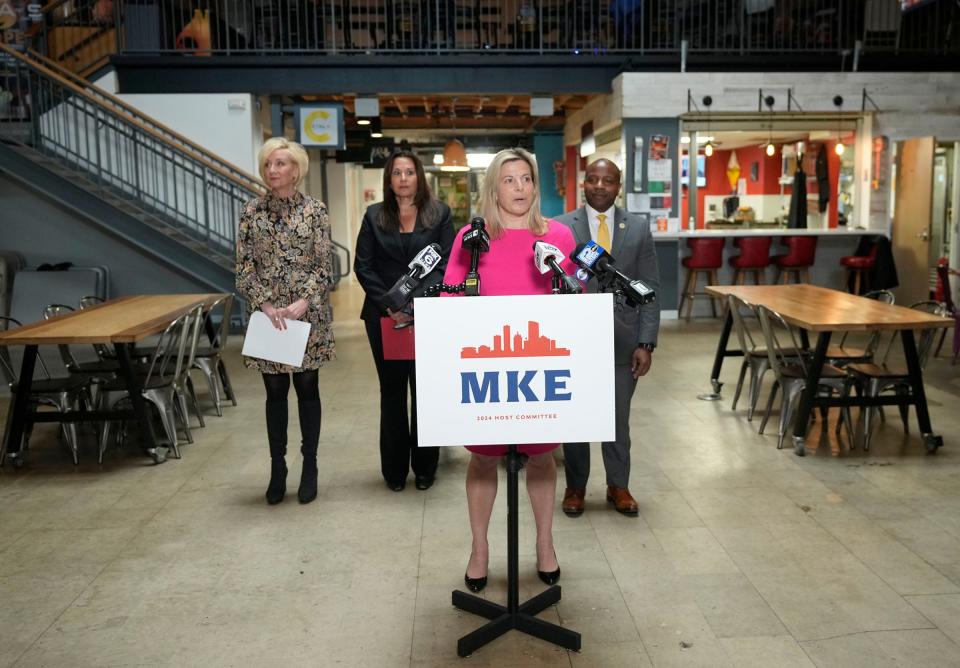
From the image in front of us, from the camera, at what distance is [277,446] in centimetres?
404

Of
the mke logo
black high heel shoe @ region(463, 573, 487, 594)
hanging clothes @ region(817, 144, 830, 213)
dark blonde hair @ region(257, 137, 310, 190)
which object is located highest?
hanging clothes @ region(817, 144, 830, 213)

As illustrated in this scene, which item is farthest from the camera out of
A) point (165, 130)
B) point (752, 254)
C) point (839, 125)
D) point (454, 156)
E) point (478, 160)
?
point (478, 160)

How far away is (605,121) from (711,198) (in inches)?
229

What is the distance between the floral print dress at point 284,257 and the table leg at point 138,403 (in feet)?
3.76

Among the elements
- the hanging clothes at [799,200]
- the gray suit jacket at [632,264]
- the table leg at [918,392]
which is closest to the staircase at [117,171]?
the gray suit jacket at [632,264]

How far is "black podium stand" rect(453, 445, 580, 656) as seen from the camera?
2.67 metres

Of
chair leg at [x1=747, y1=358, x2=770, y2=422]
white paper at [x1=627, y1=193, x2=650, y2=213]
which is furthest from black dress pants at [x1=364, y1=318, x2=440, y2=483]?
white paper at [x1=627, y1=193, x2=650, y2=213]

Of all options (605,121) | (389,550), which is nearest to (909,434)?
(389,550)

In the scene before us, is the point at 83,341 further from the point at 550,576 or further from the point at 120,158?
the point at 120,158

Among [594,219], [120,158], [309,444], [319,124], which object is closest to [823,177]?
[319,124]

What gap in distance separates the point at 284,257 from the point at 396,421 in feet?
3.05

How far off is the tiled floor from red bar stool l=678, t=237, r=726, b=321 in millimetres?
5630

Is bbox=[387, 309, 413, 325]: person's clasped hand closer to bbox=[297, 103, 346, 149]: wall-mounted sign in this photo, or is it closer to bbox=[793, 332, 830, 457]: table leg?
bbox=[793, 332, 830, 457]: table leg

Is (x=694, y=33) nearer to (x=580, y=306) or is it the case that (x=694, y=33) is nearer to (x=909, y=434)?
(x=909, y=434)
